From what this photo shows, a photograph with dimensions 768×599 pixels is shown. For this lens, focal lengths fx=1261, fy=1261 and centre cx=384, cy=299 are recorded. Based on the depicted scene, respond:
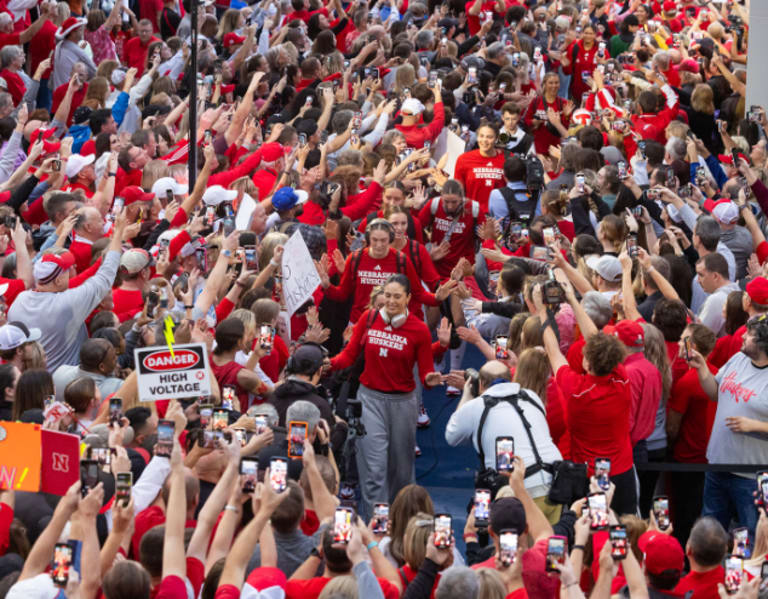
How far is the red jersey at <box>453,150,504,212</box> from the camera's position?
11562mm

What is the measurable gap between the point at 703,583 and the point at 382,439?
3155 mm

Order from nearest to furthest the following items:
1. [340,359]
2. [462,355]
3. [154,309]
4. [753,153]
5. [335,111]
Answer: [154,309] → [340,359] → [462,355] → [753,153] → [335,111]

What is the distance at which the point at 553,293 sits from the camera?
7.86 meters

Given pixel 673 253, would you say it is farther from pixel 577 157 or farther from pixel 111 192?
pixel 111 192

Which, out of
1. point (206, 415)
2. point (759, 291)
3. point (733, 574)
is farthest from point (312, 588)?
point (759, 291)

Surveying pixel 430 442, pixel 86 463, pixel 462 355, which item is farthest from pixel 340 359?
pixel 86 463

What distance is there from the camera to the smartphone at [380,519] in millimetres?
5598

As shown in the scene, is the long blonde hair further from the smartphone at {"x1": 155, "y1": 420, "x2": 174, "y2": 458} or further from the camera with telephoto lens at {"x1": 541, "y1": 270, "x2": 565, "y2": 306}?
the smartphone at {"x1": 155, "y1": 420, "x2": 174, "y2": 458}

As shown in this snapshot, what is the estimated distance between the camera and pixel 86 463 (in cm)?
517

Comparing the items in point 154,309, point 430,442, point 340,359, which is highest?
point 154,309

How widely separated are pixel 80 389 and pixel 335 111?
24.1ft

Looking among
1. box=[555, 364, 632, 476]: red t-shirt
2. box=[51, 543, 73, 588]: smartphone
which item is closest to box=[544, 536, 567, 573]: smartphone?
box=[51, 543, 73, 588]: smartphone

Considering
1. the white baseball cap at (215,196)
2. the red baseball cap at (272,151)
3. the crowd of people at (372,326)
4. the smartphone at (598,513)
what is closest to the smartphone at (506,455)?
the crowd of people at (372,326)

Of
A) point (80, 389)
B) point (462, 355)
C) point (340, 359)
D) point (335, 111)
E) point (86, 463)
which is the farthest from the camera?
point (335, 111)
